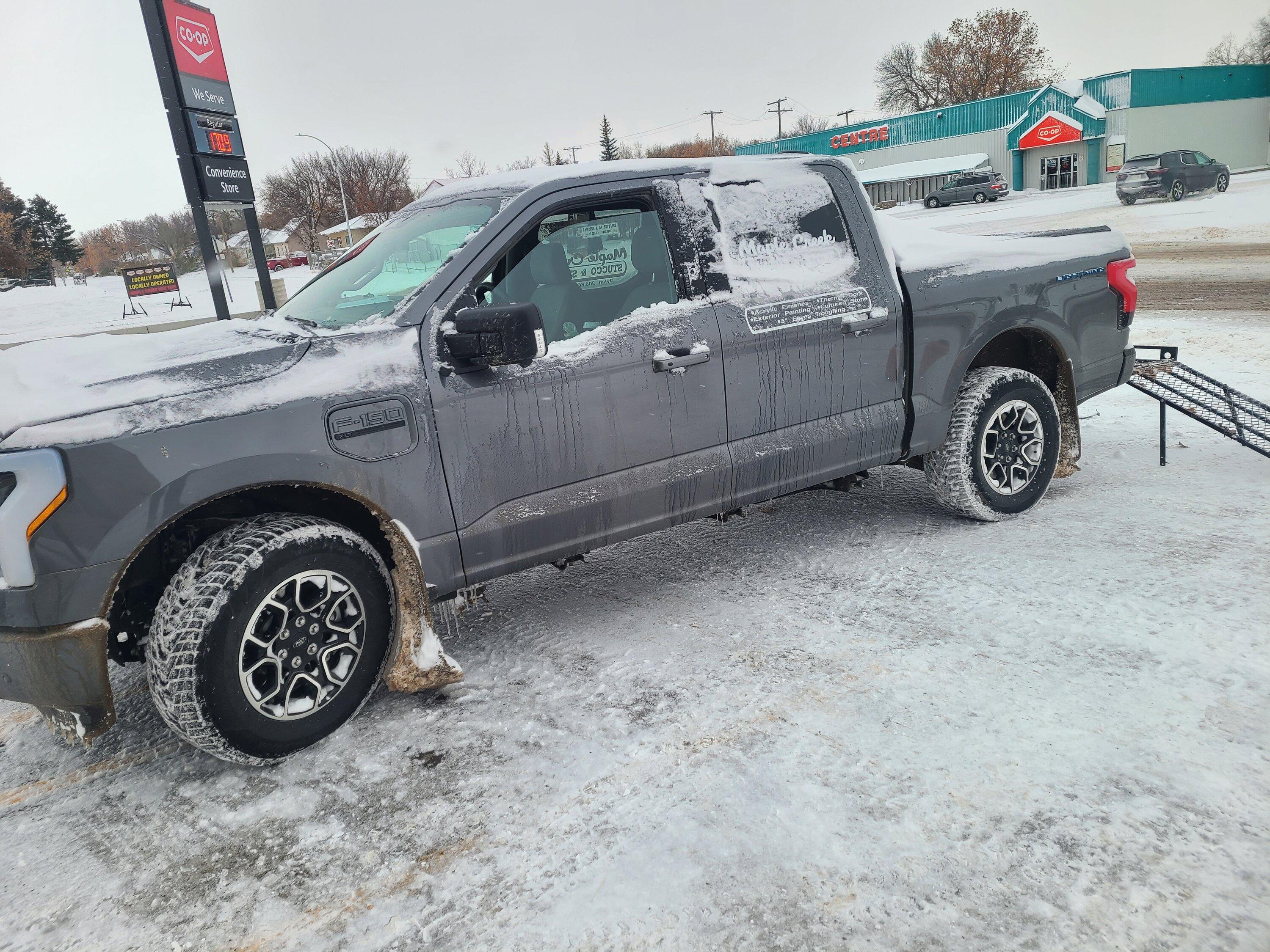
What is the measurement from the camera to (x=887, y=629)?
11.9 feet

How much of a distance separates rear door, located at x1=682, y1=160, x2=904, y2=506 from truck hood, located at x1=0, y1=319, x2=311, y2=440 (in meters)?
1.78

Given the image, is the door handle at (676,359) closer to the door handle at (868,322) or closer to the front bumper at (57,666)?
the door handle at (868,322)

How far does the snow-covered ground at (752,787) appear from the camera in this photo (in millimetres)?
2184

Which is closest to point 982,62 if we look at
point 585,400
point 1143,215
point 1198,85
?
point 1198,85

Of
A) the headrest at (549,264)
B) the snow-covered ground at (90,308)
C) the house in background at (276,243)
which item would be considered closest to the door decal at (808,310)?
the headrest at (549,264)

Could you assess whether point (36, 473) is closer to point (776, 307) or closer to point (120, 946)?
point (120, 946)

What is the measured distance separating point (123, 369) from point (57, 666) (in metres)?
0.94

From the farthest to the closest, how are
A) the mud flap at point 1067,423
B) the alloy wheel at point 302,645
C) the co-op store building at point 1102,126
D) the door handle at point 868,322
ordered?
the co-op store building at point 1102,126
the mud flap at point 1067,423
the door handle at point 868,322
the alloy wheel at point 302,645

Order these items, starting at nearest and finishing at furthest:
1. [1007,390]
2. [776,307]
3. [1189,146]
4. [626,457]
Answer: [626,457], [776,307], [1007,390], [1189,146]

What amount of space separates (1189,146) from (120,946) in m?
60.0

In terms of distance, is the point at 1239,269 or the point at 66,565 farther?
the point at 1239,269

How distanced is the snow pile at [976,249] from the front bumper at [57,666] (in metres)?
3.70

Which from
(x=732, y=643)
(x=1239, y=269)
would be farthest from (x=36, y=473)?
(x=1239, y=269)

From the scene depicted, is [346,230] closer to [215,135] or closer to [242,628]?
[215,135]
